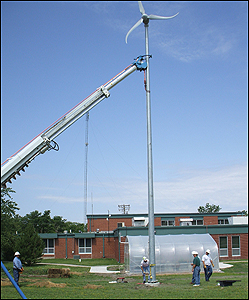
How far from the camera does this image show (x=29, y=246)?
35.4 metres

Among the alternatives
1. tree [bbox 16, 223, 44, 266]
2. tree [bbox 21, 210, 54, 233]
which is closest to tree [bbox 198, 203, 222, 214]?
tree [bbox 21, 210, 54, 233]

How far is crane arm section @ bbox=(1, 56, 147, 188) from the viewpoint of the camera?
15.1 m

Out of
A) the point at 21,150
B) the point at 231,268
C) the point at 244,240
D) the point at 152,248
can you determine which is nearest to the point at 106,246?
the point at 244,240

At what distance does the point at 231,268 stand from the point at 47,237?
26.4 m

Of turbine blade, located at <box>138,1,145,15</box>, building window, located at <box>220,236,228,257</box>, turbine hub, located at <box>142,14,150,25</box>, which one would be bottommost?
building window, located at <box>220,236,228,257</box>

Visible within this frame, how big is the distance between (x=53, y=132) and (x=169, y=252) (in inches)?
624

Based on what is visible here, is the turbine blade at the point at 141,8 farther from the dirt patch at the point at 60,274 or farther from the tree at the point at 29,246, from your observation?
the tree at the point at 29,246

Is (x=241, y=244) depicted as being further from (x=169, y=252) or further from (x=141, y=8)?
(x=141, y=8)

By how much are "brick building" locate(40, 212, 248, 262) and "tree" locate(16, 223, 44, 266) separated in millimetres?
8704

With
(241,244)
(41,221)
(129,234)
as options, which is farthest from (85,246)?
(41,221)

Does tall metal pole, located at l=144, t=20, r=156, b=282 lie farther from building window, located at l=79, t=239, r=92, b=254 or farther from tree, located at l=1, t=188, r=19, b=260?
building window, located at l=79, t=239, r=92, b=254

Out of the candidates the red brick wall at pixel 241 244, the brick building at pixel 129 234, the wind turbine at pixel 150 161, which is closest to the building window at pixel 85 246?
the brick building at pixel 129 234

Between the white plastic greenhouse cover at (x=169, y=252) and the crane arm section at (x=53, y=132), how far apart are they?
14217 millimetres

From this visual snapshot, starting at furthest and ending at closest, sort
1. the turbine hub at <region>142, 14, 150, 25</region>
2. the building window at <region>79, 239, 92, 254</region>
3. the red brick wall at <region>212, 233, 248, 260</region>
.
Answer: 1. the building window at <region>79, 239, 92, 254</region>
2. the red brick wall at <region>212, 233, 248, 260</region>
3. the turbine hub at <region>142, 14, 150, 25</region>
